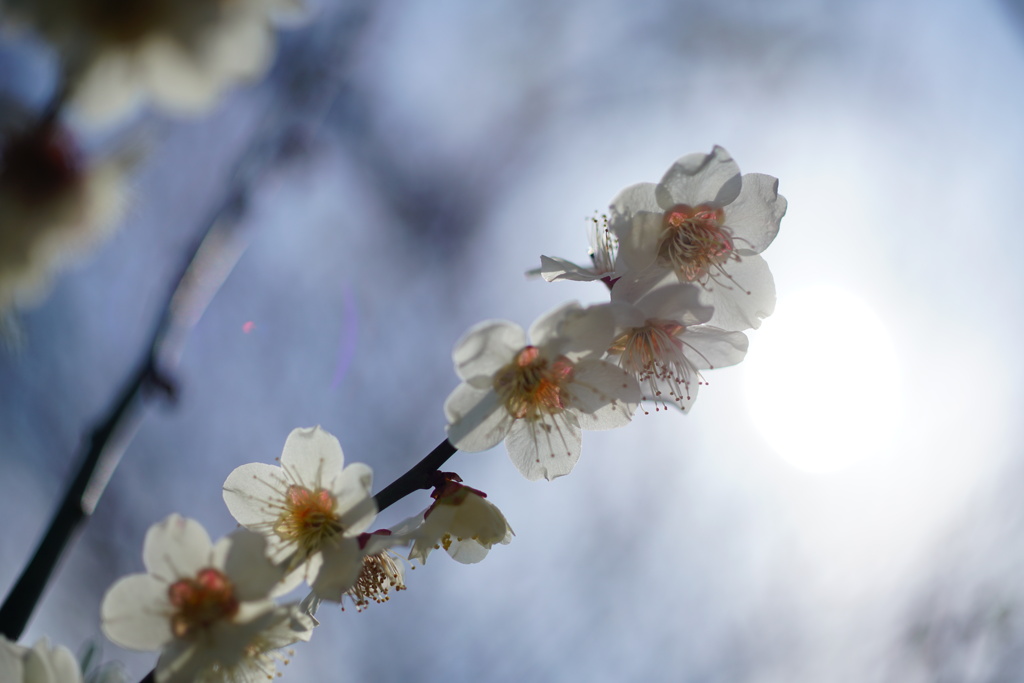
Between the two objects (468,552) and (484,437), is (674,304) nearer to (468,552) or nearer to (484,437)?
(484,437)

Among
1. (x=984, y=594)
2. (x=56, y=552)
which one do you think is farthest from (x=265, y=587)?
(x=984, y=594)

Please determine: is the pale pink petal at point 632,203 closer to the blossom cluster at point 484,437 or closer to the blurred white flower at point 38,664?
the blossom cluster at point 484,437

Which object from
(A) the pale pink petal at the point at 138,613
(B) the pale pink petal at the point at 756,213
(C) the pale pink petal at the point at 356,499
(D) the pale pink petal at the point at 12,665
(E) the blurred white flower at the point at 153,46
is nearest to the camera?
(E) the blurred white flower at the point at 153,46

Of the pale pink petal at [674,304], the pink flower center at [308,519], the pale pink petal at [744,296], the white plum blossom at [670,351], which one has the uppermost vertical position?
the pale pink petal at [744,296]

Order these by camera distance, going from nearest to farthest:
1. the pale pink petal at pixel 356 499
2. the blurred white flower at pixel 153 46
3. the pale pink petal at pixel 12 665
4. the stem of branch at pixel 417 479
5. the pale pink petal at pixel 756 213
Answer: the blurred white flower at pixel 153 46 → the pale pink petal at pixel 12 665 → the pale pink petal at pixel 356 499 → the stem of branch at pixel 417 479 → the pale pink petal at pixel 756 213

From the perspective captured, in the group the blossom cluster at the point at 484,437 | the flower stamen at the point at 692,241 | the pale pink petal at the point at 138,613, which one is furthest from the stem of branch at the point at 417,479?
the flower stamen at the point at 692,241

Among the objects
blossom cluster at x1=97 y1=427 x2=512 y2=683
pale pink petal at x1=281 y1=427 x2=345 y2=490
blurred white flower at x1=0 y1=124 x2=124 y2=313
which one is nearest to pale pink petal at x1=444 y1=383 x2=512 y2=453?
blossom cluster at x1=97 y1=427 x2=512 y2=683

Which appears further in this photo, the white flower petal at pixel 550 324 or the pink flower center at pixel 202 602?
the white flower petal at pixel 550 324
